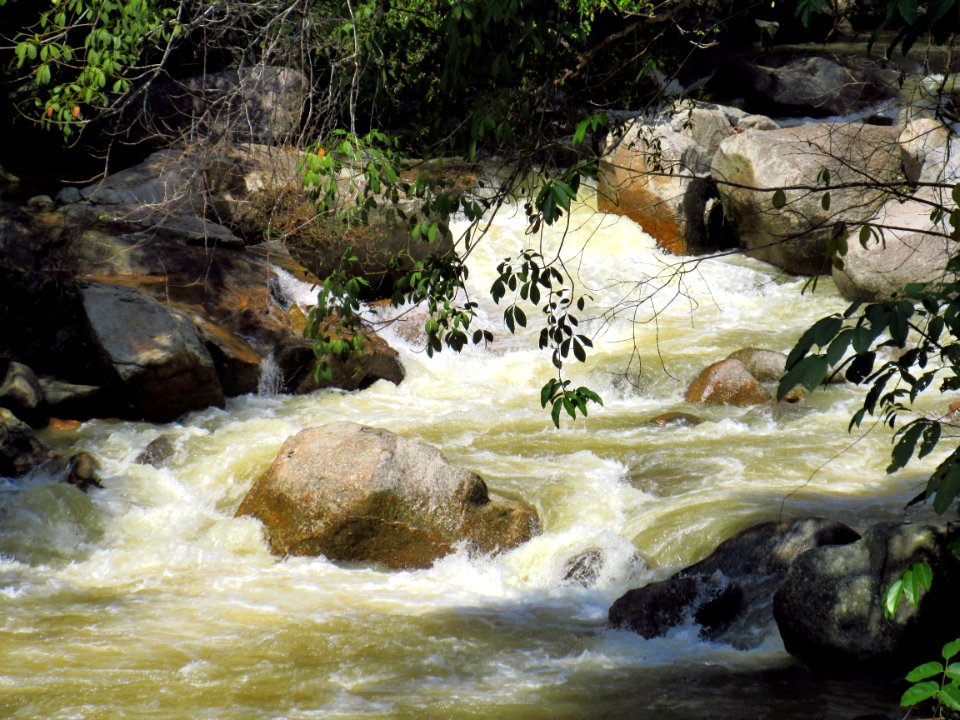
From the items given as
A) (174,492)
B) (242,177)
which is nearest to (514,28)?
(174,492)

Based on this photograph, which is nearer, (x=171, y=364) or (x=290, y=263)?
(x=171, y=364)

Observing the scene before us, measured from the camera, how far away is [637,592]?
213 inches

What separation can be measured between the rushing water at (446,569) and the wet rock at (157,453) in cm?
7

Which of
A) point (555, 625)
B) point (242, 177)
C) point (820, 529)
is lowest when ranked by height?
point (555, 625)

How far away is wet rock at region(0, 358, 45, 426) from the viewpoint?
8.19 meters

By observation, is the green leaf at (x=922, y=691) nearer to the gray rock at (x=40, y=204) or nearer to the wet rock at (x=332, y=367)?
the wet rock at (x=332, y=367)

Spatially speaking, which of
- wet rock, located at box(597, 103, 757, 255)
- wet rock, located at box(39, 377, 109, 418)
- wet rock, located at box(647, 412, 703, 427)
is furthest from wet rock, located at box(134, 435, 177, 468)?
wet rock, located at box(597, 103, 757, 255)

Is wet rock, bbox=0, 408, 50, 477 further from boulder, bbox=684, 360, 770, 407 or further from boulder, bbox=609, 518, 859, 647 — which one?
boulder, bbox=684, 360, 770, 407

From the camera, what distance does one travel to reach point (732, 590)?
5.28 metres

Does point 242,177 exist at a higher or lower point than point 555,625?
higher

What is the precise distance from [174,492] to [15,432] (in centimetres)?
118

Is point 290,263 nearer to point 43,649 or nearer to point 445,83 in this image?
point 43,649

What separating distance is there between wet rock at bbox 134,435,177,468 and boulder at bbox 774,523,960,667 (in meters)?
4.60

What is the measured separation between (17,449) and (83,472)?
48cm
